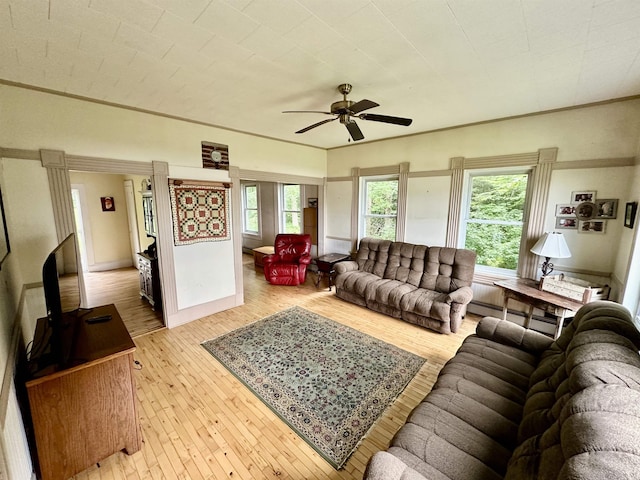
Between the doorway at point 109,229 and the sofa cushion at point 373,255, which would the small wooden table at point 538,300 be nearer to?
the sofa cushion at point 373,255

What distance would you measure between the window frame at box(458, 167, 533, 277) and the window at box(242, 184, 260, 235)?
545cm

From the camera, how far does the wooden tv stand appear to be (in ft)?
4.77

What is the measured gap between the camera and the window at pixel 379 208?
4.68m

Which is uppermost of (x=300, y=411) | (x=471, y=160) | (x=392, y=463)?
(x=471, y=160)

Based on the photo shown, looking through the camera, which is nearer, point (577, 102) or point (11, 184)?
point (11, 184)

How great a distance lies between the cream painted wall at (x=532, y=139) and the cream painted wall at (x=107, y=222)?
6.09 meters

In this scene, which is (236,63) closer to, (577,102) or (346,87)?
(346,87)

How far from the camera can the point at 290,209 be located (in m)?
6.88

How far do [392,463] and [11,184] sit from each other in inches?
141

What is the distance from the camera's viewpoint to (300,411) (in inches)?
82.4

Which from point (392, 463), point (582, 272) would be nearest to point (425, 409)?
point (392, 463)

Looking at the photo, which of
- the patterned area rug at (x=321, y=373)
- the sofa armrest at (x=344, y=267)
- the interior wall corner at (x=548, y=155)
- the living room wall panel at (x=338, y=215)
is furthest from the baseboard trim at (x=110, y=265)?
the interior wall corner at (x=548, y=155)

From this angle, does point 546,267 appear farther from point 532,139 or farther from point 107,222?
point 107,222

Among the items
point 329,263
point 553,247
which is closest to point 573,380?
point 553,247
